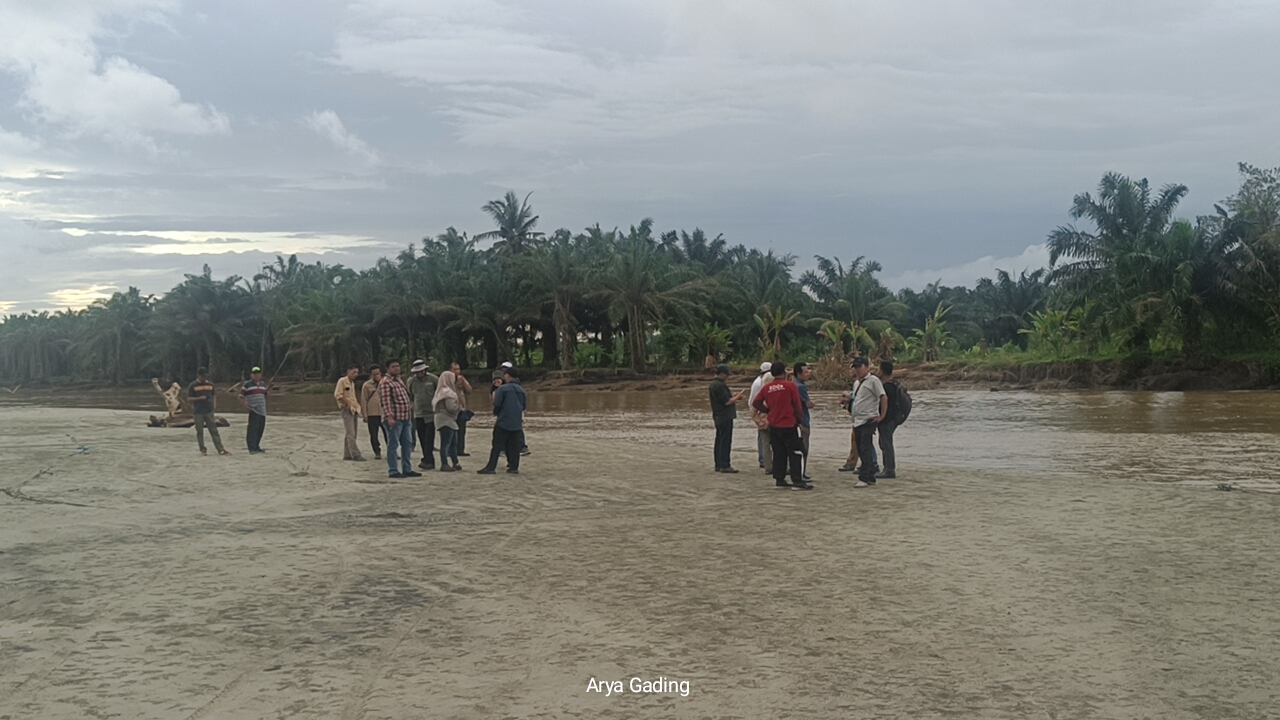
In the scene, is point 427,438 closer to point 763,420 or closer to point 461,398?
point 461,398

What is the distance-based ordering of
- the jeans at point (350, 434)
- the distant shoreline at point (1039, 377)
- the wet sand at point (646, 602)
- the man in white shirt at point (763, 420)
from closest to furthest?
the wet sand at point (646, 602) < the man in white shirt at point (763, 420) < the jeans at point (350, 434) < the distant shoreline at point (1039, 377)

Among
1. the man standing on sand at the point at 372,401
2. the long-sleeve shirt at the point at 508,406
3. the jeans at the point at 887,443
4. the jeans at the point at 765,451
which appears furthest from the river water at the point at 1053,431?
the man standing on sand at the point at 372,401

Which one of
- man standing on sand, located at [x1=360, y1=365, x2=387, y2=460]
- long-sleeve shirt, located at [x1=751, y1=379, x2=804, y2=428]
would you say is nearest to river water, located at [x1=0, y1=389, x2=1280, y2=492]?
long-sleeve shirt, located at [x1=751, y1=379, x2=804, y2=428]

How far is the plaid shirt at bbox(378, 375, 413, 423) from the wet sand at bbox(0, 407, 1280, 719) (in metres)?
1.71

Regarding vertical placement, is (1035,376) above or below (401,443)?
below

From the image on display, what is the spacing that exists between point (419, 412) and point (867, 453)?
21.1 feet

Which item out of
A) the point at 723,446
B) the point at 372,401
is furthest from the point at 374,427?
the point at 723,446

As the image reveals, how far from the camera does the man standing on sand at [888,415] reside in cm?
1298

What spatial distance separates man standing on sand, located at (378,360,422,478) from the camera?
1415 cm

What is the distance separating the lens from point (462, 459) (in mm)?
17141

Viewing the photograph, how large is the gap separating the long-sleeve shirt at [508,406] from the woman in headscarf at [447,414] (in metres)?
0.87

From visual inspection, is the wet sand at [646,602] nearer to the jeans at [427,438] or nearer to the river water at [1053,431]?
the jeans at [427,438]

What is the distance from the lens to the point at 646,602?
683 centimetres

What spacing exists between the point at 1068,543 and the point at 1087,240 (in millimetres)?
44049
